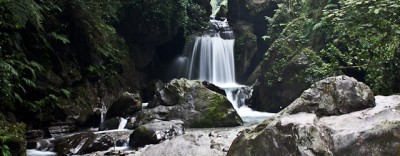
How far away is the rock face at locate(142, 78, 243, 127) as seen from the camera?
10789mm

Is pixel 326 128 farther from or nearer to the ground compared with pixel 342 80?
nearer to the ground

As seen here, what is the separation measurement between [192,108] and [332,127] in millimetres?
7648

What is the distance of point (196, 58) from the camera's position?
21.8 meters

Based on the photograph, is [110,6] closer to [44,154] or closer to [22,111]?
[22,111]

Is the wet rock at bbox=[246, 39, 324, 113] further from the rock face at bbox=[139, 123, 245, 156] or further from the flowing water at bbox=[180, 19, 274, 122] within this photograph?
the rock face at bbox=[139, 123, 245, 156]

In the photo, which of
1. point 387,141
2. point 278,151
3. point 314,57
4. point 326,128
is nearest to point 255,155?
point 278,151

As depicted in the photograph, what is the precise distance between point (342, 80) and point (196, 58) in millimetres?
17292

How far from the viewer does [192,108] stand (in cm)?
1125

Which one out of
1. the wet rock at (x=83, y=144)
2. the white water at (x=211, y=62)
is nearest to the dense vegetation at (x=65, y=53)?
the wet rock at (x=83, y=144)

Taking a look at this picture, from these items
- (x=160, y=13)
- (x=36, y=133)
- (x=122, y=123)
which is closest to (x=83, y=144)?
(x=36, y=133)

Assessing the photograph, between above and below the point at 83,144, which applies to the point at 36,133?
above

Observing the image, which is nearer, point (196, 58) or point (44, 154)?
point (44, 154)

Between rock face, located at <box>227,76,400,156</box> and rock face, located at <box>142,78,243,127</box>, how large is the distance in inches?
248

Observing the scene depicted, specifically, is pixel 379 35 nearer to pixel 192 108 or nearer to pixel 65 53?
pixel 192 108
